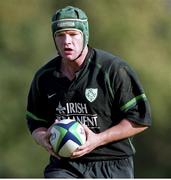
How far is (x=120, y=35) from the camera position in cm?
2475

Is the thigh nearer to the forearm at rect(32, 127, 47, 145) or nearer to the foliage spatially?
the forearm at rect(32, 127, 47, 145)

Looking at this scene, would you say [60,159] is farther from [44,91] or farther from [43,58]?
[43,58]

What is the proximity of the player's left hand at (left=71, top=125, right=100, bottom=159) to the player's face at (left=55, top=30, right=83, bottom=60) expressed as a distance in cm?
66

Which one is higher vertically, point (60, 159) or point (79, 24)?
point (79, 24)

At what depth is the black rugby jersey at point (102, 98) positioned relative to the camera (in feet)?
30.0

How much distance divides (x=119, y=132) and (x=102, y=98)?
1.05 ft

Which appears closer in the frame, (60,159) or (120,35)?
(60,159)

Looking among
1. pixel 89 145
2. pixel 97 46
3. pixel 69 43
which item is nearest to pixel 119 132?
pixel 89 145

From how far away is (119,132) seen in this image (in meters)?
9.13

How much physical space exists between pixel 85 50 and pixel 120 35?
50.7 feet

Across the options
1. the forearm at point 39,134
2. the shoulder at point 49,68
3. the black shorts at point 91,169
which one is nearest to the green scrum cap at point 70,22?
the shoulder at point 49,68

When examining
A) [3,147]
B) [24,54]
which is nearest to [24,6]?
[24,54]

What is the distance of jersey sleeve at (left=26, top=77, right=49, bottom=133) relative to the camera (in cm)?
951

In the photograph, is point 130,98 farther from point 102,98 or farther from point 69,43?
point 69,43
